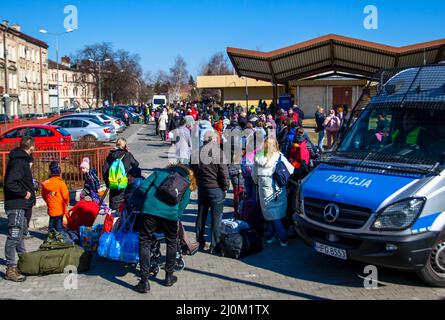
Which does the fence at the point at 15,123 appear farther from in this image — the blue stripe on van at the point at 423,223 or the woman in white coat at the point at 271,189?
the blue stripe on van at the point at 423,223

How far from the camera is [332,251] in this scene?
596cm

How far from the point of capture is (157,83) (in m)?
103

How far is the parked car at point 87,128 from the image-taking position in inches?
967

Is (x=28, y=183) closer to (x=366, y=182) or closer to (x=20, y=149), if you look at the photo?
(x=20, y=149)

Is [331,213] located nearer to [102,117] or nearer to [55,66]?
[102,117]

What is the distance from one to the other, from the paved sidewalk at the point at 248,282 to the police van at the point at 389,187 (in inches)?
16.5

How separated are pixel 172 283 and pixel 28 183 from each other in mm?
2324

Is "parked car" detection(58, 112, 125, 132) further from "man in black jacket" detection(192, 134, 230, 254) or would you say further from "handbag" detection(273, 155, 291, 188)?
"handbag" detection(273, 155, 291, 188)

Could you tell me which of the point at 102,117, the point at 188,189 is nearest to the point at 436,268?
the point at 188,189

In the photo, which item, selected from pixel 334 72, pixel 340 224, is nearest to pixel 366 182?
pixel 340 224

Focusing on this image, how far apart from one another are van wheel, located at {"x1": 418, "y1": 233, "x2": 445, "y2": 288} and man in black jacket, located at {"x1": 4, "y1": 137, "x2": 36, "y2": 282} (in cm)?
502

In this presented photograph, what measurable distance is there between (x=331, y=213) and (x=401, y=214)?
2.75 feet
